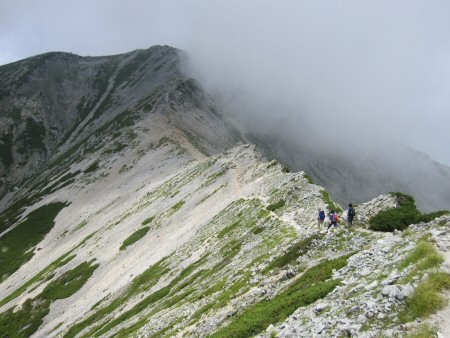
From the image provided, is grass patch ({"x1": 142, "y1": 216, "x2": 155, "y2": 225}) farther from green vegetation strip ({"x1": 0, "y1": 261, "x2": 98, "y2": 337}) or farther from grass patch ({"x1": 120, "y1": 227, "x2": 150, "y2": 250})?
green vegetation strip ({"x1": 0, "y1": 261, "x2": 98, "y2": 337})

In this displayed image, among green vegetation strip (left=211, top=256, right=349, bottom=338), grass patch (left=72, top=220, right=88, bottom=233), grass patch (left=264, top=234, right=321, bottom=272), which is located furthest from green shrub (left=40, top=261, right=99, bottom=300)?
green vegetation strip (left=211, top=256, right=349, bottom=338)

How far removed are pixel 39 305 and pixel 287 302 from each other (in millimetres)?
61392

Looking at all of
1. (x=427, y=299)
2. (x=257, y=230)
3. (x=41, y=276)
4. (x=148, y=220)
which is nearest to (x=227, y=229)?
(x=257, y=230)

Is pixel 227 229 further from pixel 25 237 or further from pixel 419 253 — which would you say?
pixel 25 237

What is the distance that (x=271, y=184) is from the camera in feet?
214

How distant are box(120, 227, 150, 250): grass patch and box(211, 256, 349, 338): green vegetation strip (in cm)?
5040

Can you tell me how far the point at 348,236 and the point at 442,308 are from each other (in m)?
14.0

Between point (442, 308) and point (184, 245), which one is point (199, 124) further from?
point (442, 308)

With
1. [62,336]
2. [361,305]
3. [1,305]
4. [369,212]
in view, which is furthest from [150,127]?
[361,305]

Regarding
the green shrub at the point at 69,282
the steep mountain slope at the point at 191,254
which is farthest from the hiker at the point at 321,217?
the green shrub at the point at 69,282

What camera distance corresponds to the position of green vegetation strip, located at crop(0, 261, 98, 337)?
65900mm

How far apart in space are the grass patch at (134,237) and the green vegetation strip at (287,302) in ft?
165

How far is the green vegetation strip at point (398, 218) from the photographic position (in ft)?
90.2

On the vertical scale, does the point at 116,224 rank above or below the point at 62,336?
above
